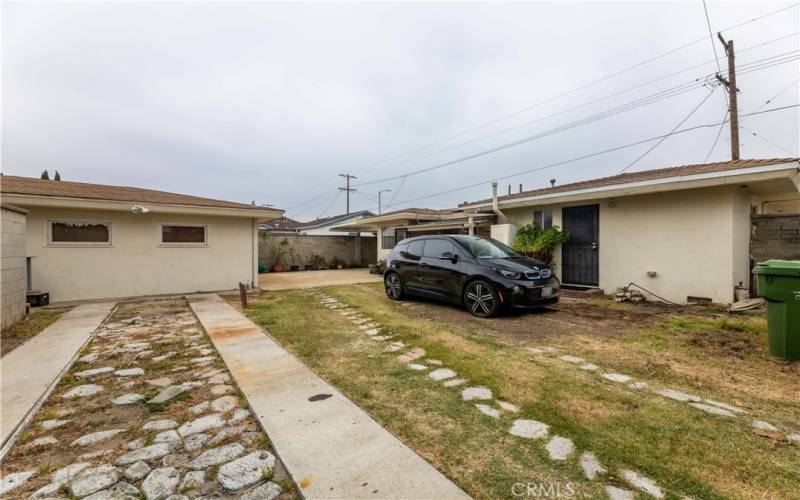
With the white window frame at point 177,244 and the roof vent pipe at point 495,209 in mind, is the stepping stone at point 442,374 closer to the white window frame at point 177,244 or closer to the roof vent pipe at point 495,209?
the roof vent pipe at point 495,209

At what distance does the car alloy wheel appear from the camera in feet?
19.1

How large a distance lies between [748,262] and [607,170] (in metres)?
11.3

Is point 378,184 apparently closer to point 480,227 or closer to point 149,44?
point 480,227

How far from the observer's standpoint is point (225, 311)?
22.2ft

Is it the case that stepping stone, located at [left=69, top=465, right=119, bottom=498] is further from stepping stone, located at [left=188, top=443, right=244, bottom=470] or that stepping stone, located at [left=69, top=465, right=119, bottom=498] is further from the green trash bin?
the green trash bin

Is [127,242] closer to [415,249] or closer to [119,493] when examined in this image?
[415,249]

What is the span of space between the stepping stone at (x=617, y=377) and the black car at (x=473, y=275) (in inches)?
94.8

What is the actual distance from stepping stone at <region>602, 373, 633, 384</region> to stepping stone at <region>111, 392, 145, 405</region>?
169 inches

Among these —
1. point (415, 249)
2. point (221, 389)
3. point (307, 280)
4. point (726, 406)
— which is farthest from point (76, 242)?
point (726, 406)

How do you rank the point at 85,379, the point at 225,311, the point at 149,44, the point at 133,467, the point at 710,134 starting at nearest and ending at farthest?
the point at 133,467 → the point at 85,379 → the point at 225,311 → the point at 149,44 → the point at 710,134

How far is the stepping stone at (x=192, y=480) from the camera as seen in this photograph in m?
1.74

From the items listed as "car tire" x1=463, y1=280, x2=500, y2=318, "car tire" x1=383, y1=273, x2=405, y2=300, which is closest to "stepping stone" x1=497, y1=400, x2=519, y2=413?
"car tire" x1=463, y1=280, x2=500, y2=318

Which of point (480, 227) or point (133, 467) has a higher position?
point (480, 227)

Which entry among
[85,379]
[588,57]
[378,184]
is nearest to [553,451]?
[85,379]
